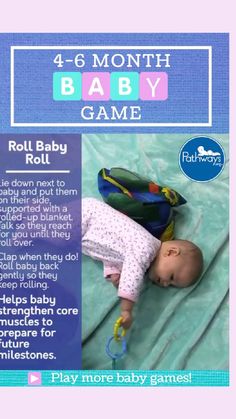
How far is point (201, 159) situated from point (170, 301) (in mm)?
434

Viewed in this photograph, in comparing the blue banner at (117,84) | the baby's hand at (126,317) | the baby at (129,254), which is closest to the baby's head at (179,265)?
the baby at (129,254)

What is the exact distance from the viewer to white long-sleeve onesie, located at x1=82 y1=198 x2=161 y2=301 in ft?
8.09

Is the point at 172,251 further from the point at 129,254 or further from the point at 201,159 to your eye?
the point at 201,159

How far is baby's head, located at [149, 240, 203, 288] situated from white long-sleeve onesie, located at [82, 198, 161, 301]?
0.12 ft

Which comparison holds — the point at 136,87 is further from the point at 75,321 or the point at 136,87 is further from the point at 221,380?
the point at 221,380

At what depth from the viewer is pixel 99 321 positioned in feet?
8.14

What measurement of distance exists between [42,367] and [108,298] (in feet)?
0.94

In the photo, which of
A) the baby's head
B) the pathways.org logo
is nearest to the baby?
the baby's head

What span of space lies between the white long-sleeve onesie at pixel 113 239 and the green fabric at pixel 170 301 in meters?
0.04

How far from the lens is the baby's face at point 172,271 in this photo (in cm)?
246

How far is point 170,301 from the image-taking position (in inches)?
97.9

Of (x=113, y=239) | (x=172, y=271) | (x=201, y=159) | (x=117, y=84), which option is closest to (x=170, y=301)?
(x=172, y=271)

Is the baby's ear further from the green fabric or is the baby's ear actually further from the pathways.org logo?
the pathways.org logo

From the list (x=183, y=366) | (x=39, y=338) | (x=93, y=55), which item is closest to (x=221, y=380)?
(x=183, y=366)
